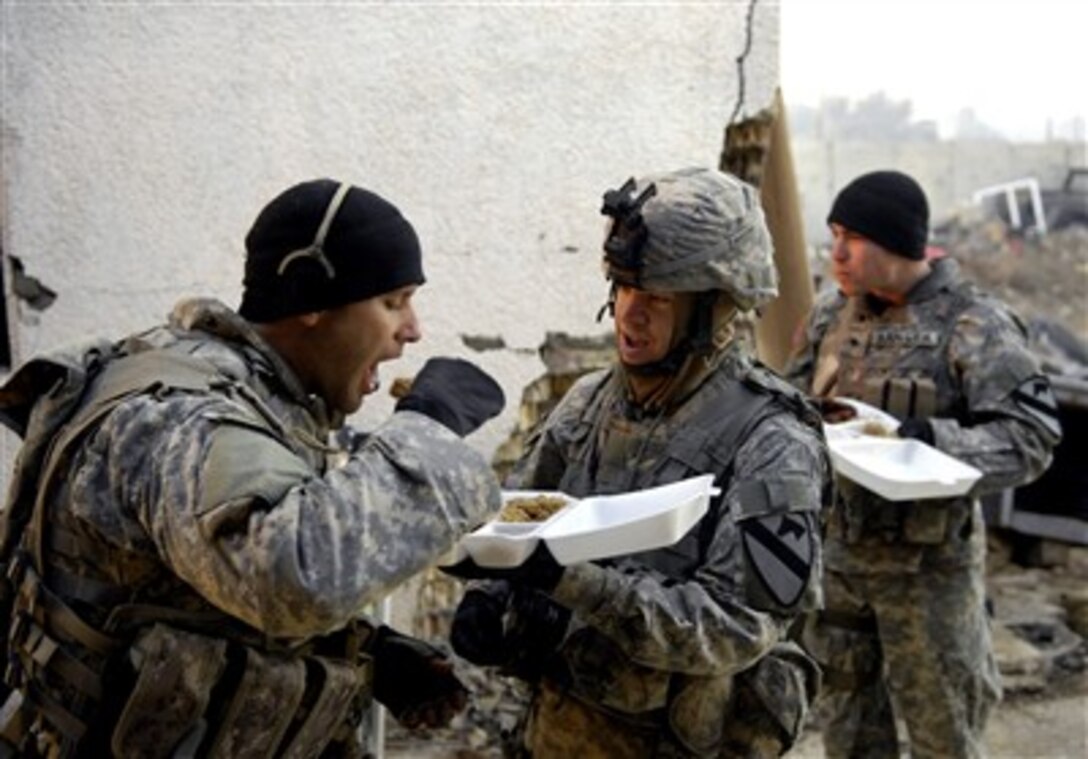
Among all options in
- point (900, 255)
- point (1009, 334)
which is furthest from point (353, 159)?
point (1009, 334)

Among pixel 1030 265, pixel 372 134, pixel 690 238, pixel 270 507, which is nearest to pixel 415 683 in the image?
pixel 270 507

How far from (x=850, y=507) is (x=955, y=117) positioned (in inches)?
1955

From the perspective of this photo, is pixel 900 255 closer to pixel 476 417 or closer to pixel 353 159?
pixel 353 159

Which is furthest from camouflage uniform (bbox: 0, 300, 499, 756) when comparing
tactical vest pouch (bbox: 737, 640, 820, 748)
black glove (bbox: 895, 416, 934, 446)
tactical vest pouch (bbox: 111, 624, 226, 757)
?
black glove (bbox: 895, 416, 934, 446)

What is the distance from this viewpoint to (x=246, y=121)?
4293mm

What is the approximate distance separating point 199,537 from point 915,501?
2633mm

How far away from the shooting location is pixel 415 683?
7.98 feet

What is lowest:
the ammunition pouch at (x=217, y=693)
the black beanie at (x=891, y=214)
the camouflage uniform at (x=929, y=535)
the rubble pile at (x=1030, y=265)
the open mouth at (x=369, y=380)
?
the rubble pile at (x=1030, y=265)

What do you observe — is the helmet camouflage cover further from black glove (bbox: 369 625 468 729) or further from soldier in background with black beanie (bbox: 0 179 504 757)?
black glove (bbox: 369 625 468 729)

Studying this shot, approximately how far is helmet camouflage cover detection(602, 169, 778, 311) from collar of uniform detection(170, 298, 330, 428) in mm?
771

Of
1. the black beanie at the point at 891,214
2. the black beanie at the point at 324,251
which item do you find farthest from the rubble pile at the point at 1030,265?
the black beanie at the point at 324,251

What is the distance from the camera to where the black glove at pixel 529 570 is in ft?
7.06

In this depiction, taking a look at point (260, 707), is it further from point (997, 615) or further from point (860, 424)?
point (997, 615)

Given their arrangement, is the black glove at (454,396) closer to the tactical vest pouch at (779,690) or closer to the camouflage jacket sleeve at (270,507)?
the camouflage jacket sleeve at (270,507)
